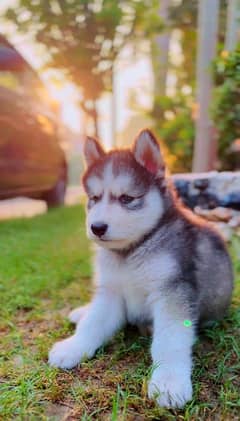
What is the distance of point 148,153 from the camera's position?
2318 mm

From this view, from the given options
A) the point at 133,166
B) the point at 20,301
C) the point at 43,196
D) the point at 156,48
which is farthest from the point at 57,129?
the point at 133,166

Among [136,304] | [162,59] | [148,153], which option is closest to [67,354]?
[136,304]

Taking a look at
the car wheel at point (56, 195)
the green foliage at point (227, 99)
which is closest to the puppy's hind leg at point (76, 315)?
the green foliage at point (227, 99)

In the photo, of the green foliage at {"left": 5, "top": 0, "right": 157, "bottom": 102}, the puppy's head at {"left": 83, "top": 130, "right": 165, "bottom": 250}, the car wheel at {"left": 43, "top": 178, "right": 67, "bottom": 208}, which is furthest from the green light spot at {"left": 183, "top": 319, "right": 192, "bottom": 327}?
the green foliage at {"left": 5, "top": 0, "right": 157, "bottom": 102}

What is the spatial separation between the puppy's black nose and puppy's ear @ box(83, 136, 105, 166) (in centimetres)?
48

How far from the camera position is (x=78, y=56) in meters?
7.68

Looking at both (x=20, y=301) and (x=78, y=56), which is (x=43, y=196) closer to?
(x=78, y=56)

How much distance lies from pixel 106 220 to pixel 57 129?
5.23 metres

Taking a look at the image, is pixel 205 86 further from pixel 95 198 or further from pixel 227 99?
pixel 95 198

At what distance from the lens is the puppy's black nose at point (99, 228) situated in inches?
82.7

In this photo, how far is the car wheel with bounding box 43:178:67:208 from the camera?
735 cm

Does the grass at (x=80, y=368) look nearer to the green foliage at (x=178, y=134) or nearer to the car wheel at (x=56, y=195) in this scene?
the car wheel at (x=56, y=195)

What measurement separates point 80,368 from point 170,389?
0.51m

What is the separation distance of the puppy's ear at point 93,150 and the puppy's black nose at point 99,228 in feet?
1.57
